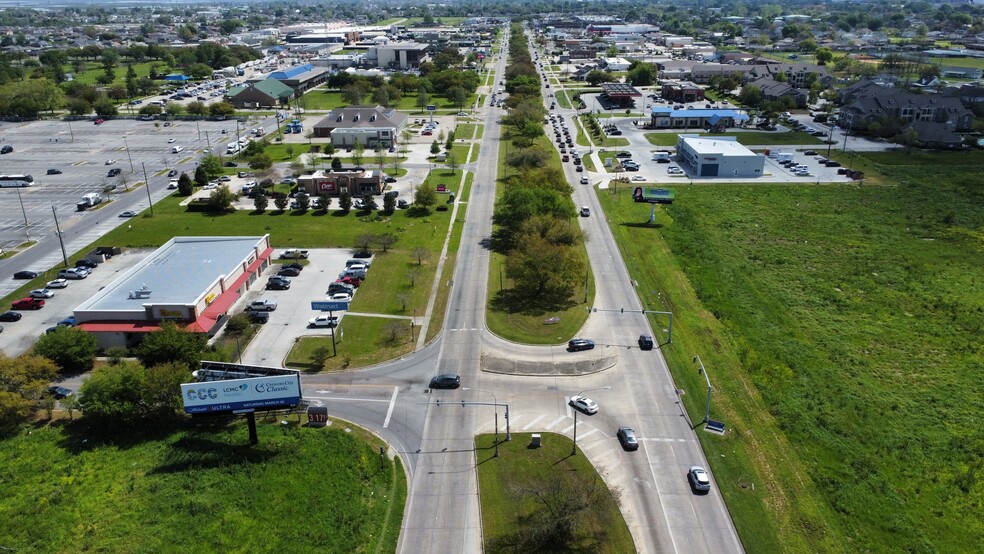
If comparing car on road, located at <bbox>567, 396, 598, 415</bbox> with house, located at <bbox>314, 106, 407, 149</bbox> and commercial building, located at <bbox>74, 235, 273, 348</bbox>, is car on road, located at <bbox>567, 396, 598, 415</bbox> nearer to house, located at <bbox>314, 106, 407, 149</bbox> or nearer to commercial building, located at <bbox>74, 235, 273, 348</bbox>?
commercial building, located at <bbox>74, 235, 273, 348</bbox>

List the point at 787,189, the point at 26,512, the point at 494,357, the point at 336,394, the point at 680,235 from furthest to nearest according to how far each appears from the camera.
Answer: the point at 787,189 → the point at 680,235 → the point at 494,357 → the point at 336,394 → the point at 26,512

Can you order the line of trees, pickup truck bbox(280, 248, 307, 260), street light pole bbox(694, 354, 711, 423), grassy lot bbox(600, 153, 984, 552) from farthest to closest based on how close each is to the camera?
pickup truck bbox(280, 248, 307, 260) → the line of trees → street light pole bbox(694, 354, 711, 423) → grassy lot bbox(600, 153, 984, 552)

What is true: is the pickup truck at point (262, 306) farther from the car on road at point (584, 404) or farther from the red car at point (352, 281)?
the car on road at point (584, 404)

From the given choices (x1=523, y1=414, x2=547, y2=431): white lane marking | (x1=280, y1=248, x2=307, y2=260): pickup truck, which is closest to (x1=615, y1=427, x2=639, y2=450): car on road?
(x1=523, y1=414, x2=547, y2=431): white lane marking

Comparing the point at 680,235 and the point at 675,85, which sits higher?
the point at 675,85

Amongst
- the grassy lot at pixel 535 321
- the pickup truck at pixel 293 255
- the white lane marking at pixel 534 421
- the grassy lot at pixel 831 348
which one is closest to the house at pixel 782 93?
the grassy lot at pixel 831 348

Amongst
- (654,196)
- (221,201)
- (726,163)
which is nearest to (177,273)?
(221,201)

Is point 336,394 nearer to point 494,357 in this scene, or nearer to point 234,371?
point 234,371

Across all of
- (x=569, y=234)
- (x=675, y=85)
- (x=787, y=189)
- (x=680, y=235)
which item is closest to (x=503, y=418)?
(x=569, y=234)
